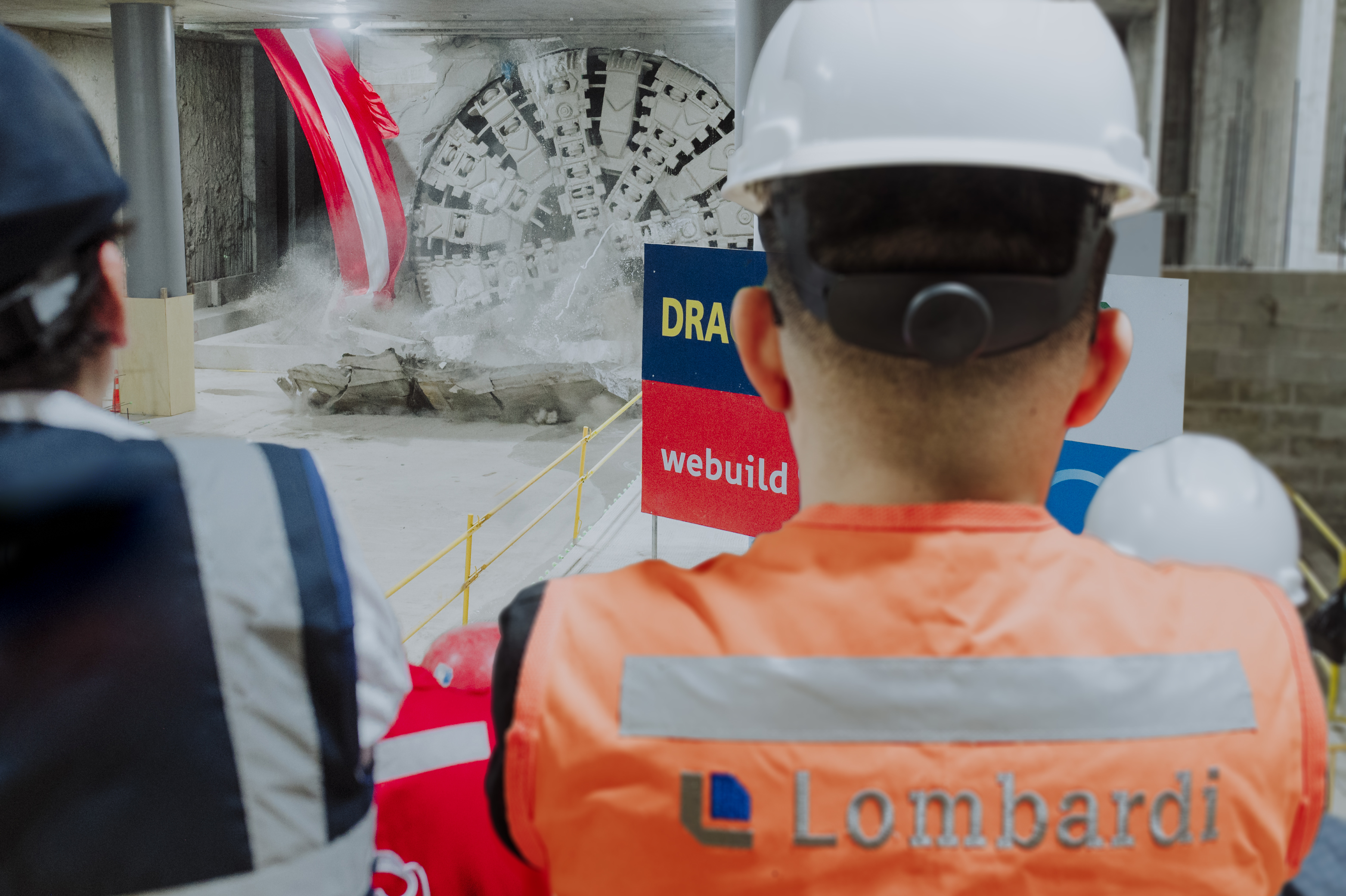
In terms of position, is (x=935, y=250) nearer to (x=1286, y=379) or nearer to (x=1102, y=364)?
(x=1102, y=364)

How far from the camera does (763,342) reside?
39.8 inches

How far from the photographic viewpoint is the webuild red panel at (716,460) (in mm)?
4762

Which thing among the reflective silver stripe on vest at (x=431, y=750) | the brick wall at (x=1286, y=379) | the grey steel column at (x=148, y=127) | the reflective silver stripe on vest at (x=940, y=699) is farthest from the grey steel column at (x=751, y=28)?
the grey steel column at (x=148, y=127)

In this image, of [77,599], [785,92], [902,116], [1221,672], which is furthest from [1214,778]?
[77,599]

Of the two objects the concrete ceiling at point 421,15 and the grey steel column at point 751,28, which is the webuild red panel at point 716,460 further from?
the concrete ceiling at point 421,15

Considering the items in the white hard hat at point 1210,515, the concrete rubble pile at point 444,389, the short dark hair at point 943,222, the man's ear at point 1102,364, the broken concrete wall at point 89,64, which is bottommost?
the concrete rubble pile at point 444,389

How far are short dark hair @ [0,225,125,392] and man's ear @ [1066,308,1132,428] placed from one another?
974 millimetres

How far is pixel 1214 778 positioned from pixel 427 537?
829 centimetres

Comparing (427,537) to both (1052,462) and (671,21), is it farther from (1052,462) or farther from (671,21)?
(671,21)

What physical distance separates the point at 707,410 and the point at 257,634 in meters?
4.10

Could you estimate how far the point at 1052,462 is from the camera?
3.21 ft

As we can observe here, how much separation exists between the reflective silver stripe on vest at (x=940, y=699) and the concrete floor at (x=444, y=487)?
15.2 ft

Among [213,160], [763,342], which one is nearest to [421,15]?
[213,160]

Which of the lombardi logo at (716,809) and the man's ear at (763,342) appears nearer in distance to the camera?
the lombardi logo at (716,809)
